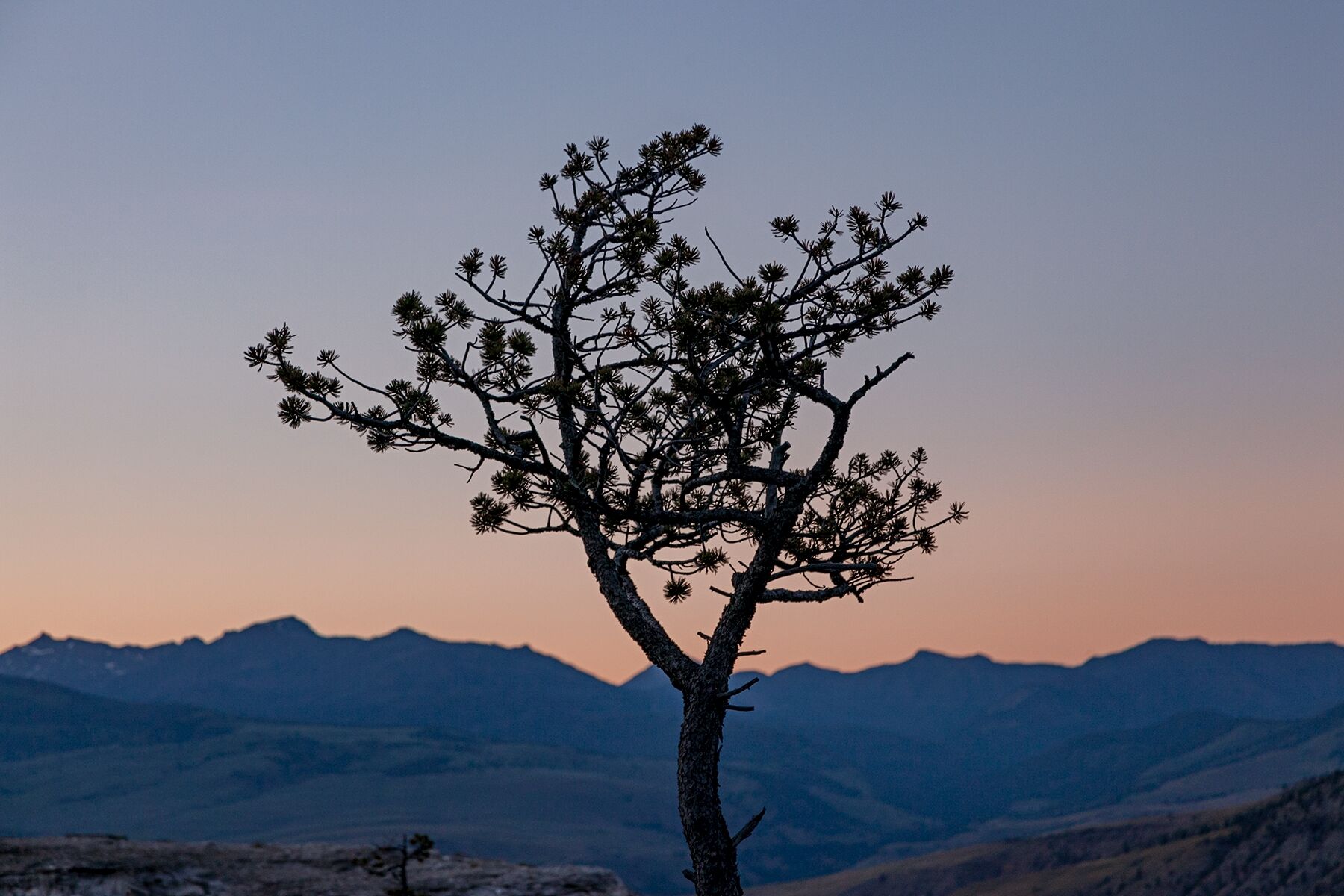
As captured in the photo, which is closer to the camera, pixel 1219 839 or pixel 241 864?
pixel 241 864

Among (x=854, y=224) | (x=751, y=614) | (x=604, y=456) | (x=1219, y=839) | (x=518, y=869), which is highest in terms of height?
(x=854, y=224)

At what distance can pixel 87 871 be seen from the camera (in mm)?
21328

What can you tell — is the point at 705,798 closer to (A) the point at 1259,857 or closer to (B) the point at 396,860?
(B) the point at 396,860

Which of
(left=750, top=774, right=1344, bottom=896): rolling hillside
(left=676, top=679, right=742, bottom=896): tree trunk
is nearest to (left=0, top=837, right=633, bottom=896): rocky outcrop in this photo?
(left=676, top=679, right=742, bottom=896): tree trunk

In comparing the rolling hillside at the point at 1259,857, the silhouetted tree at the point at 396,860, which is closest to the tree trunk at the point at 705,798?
the silhouetted tree at the point at 396,860

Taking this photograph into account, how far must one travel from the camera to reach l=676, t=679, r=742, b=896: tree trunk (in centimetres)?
1817

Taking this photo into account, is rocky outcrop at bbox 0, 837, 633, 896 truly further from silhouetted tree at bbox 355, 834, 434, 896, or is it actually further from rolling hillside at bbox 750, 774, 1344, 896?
rolling hillside at bbox 750, 774, 1344, 896

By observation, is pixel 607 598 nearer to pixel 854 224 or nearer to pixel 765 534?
pixel 765 534

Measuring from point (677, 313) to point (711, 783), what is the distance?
706cm

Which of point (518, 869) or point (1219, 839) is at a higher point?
point (518, 869)

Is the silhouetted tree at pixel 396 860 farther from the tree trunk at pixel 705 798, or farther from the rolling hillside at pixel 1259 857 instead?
the rolling hillside at pixel 1259 857

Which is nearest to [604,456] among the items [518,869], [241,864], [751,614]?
[751,614]

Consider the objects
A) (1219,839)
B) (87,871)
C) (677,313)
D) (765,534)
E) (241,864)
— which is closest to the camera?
(677,313)

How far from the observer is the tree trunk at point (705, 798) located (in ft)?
59.6
